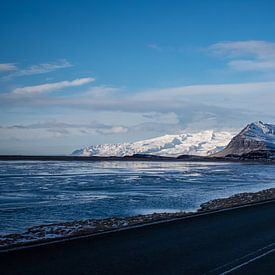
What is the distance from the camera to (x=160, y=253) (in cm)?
1055

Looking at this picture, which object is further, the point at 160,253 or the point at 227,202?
the point at 227,202

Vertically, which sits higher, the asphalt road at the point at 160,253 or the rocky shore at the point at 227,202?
the asphalt road at the point at 160,253

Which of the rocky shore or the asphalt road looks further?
the rocky shore

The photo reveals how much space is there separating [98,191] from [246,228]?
19.0m

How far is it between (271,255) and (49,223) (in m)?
9.37

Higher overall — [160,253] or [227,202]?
[160,253]

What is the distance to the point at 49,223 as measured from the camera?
58.3 feet

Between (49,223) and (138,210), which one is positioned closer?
(49,223)

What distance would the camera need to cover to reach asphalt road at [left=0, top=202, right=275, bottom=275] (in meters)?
9.11

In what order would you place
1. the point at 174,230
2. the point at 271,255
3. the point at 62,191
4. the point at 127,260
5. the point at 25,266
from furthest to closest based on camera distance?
1. the point at 62,191
2. the point at 174,230
3. the point at 271,255
4. the point at 127,260
5. the point at 25,266

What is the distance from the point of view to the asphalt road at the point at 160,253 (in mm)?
9109

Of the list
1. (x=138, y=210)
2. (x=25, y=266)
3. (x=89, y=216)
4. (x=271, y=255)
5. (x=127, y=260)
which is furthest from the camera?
(x=138, y=210)

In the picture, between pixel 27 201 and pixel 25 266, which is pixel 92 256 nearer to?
pixel 25 266

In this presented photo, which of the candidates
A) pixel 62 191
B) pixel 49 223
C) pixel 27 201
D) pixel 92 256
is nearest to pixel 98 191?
pixel 62 191
